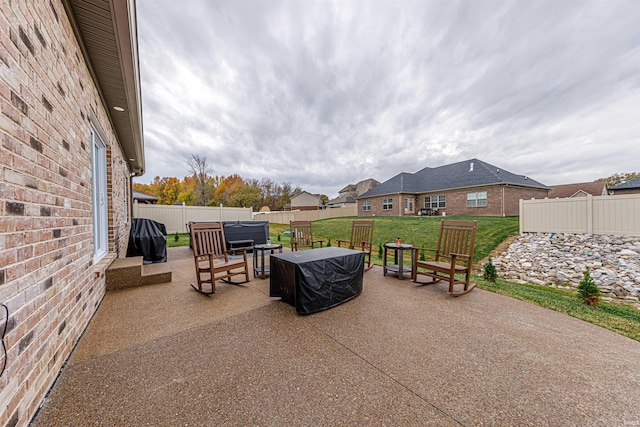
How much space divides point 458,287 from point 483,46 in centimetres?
673

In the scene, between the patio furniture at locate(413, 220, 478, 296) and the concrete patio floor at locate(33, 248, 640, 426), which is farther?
the patio furniture at locate(413, 220, 478, 296)

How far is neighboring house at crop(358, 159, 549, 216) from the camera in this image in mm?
14562

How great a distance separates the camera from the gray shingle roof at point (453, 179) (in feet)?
50.5

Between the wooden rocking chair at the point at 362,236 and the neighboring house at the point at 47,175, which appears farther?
the wooden rocking chair at the point at 362,236

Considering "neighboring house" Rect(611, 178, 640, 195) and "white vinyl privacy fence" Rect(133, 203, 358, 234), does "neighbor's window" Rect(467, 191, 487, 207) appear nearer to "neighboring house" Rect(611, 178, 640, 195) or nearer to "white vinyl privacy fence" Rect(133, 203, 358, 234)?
"white vinyl privacy fence" Rect(133, 203, 358, 234)

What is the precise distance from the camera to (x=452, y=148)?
18.4 meters

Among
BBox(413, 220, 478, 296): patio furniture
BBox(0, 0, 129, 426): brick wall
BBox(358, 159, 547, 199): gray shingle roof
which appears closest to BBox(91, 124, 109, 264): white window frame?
BBox(0, 0, 129, 426): brick wall

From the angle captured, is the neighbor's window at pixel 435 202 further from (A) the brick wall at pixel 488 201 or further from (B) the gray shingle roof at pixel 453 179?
(B) the gray shingle roof at pixel 453 179

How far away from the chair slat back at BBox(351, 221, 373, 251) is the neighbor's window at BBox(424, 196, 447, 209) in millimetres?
14868

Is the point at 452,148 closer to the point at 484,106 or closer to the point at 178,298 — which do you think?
the point at 484,106

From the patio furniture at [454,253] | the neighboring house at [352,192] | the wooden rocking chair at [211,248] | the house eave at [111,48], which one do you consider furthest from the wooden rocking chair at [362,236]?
the neighboring house at [352,192]

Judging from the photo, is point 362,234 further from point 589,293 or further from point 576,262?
point 576,262

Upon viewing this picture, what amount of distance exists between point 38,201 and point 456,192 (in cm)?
1911

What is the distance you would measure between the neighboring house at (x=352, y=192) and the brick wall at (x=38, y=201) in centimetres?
3196
